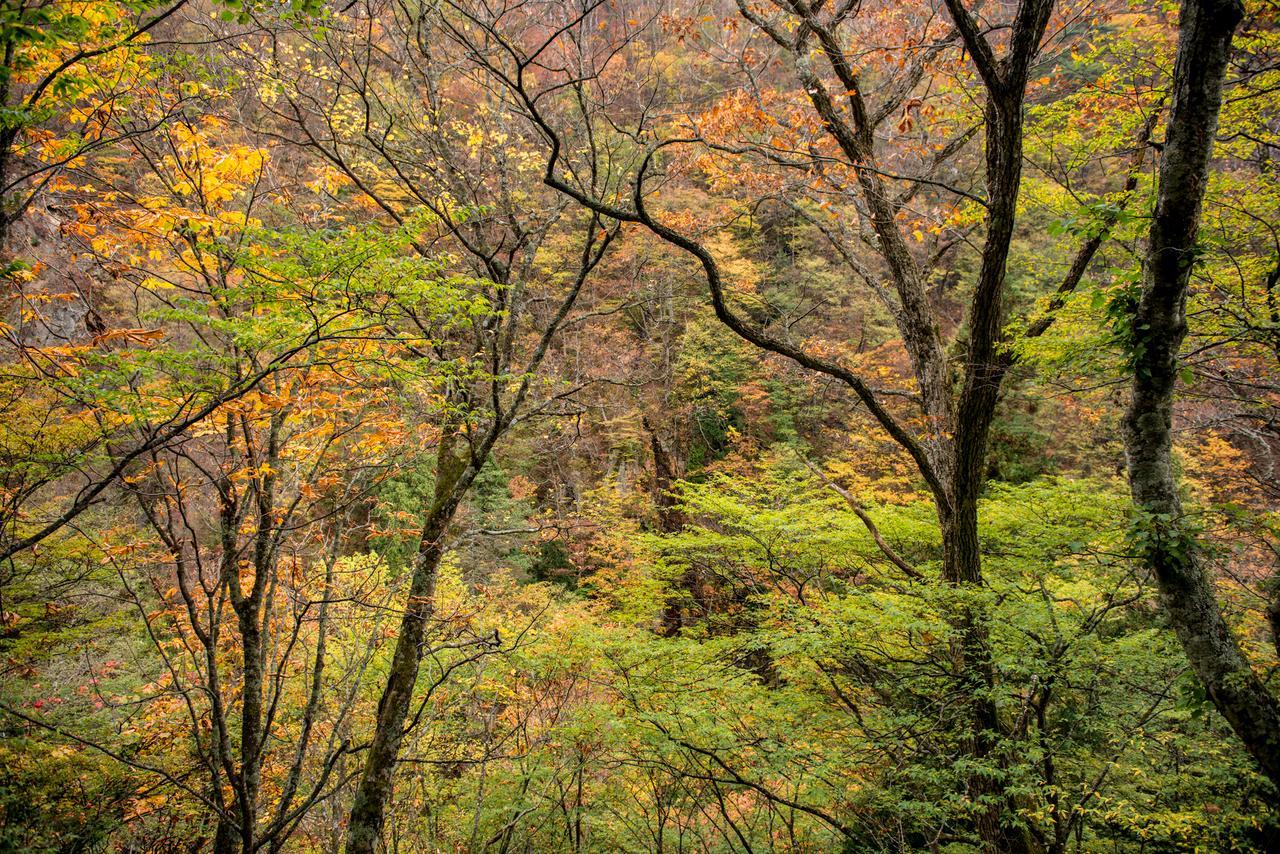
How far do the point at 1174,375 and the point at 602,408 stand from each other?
4184mm

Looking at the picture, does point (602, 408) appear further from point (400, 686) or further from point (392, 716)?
point (392, 716)

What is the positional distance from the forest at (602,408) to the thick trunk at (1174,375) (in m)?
0.02

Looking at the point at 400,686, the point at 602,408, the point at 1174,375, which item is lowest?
the point at 400,686

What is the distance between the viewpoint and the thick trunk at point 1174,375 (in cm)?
246

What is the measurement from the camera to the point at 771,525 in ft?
19.6

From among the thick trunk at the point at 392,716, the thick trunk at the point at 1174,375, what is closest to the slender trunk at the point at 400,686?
the thick trunk at the point at 392,716

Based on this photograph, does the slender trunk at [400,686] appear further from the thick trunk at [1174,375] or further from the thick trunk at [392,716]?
the thick trunk at [1174,375]

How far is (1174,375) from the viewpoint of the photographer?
272cm

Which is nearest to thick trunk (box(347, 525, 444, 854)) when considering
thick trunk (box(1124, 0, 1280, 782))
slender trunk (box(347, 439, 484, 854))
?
slender trunk (box(347, 439, 484, 854))

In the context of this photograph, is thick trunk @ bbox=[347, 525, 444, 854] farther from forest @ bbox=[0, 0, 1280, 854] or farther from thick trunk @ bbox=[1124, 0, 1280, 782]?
thick trunk @ bbox=[1124, 0, 1280, 782]

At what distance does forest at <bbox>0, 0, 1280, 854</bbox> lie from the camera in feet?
9.04

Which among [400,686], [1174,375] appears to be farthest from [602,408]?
[1174,375]

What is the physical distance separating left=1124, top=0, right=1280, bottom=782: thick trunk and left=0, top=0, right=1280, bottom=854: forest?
18mm

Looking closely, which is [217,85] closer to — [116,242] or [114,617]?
[116,242]
